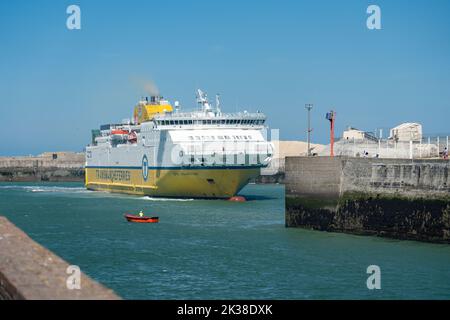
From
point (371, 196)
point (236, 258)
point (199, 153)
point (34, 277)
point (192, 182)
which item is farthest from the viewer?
point (192, 182)

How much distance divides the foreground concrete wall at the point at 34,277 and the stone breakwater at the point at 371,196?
1879 cm

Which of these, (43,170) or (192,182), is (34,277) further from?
(43,170)

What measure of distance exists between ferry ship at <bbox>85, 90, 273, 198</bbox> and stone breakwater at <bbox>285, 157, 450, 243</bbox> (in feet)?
64.6

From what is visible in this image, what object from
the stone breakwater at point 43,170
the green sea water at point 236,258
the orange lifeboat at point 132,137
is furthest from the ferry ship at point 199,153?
the stone breakwater at point 43,170

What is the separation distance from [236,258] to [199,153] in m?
28.4

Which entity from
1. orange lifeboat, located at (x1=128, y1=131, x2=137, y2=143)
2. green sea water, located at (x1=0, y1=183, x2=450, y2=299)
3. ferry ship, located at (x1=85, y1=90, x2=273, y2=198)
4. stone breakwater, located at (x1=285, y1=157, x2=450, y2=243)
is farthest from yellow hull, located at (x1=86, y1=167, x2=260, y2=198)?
stone breakwater, located at (x1=285, y1=157, x2=450, y2=243)

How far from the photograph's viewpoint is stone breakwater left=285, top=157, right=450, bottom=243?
1102 inches

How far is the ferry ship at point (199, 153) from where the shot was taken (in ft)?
179

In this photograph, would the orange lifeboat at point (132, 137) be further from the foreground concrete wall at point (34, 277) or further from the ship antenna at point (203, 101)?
the foreground concrete wall at point (34, 277)

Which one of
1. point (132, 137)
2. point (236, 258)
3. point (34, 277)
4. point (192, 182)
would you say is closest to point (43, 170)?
point (132, 137)

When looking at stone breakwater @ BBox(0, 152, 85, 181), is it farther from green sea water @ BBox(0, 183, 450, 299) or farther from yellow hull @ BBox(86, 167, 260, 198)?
green sea water @ BBox(0, 183, 450, 299)

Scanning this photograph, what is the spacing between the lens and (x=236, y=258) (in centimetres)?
2661
